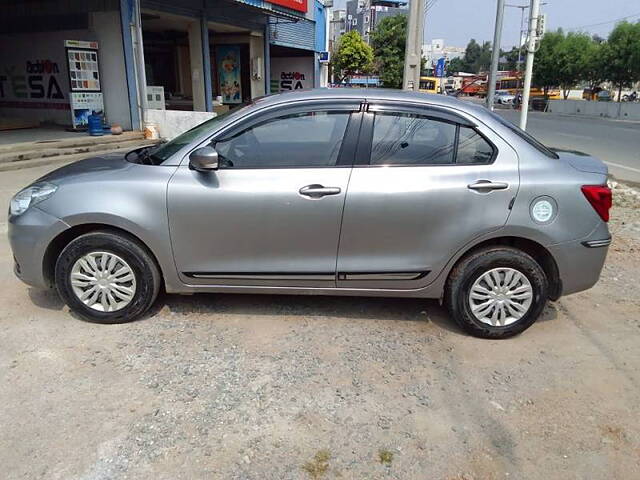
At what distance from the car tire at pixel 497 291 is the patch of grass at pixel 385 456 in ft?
4.58

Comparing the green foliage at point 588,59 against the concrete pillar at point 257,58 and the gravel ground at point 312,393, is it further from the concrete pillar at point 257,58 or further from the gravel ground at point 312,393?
the gravel ground at point 312,393

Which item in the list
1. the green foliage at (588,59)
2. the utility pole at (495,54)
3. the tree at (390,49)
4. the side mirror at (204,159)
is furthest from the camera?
the tree at (390,49)

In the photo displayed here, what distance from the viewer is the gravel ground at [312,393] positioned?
99.4 inches

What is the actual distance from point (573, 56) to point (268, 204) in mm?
54259

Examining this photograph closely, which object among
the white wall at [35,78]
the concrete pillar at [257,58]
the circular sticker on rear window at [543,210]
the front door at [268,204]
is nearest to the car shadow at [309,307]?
the front door at [268,204]

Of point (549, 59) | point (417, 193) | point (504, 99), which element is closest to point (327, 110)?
point (417, 193)

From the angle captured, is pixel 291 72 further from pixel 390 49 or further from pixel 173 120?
pixel 390 49

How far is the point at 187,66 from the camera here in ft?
81.3

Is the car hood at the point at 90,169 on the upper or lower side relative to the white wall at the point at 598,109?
upper

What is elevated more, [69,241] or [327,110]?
[327,110]

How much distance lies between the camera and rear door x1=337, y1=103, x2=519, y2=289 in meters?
3.50

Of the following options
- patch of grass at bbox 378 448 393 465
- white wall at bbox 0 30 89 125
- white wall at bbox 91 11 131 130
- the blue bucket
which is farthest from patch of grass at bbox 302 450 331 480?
white wall at bbox 0 30 89 125

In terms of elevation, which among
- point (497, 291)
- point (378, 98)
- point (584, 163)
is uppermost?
point (378, 98)

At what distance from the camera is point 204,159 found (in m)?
3.42
